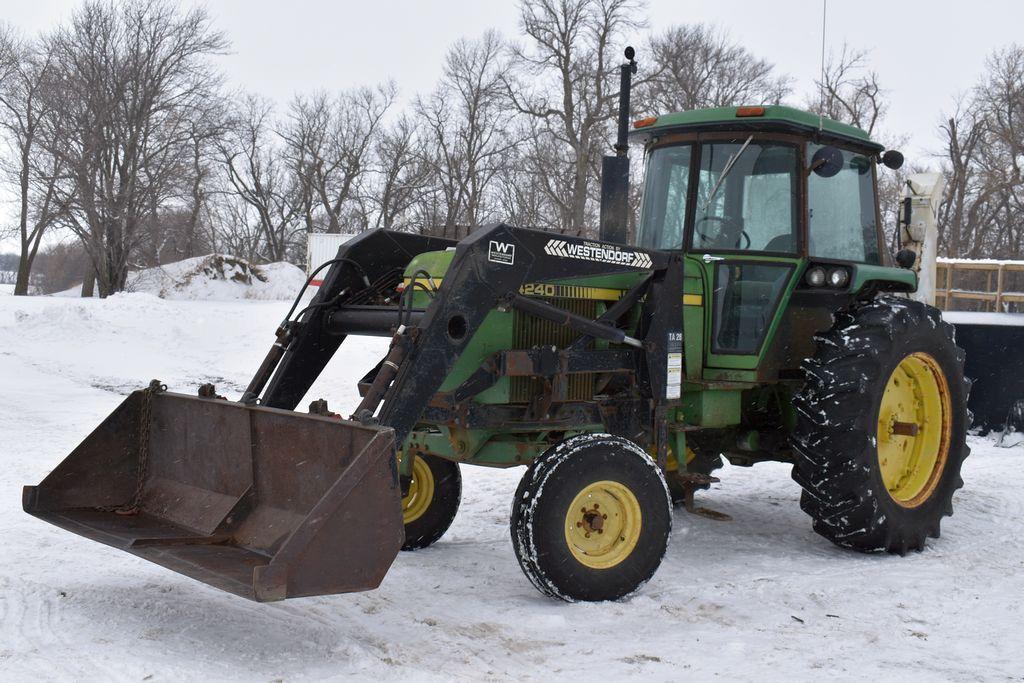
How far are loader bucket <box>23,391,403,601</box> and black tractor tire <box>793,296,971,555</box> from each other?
283cm

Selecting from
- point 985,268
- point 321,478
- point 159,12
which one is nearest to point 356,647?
point 321,478

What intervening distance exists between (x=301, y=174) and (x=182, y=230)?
7685 mm

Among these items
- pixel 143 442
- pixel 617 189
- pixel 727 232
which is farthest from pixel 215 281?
pixel 727 232

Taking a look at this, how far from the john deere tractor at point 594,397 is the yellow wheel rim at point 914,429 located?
2cm

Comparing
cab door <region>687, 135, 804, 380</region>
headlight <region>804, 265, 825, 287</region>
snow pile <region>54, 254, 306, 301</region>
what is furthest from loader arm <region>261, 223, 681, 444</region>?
snow pile <region>54, 254, 306, 301</region>

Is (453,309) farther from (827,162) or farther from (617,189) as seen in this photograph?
(827,162)

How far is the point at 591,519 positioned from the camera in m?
4.87

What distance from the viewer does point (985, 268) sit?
19688 mm

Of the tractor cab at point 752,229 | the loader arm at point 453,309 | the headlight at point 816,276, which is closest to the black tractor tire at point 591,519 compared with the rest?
the loader arm at point 453,309

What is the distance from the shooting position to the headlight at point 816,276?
6.05 meters

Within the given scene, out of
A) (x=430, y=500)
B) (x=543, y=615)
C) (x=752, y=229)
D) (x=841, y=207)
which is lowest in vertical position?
(x=543, y=615)

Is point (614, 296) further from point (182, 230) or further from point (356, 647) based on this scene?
point (182, 230)

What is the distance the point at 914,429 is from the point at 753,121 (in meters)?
2.13

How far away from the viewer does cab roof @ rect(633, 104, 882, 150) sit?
19.4 ft
